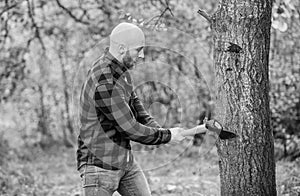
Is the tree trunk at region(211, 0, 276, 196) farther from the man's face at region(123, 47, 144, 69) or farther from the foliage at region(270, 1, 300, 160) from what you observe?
the foliage at region(270, 1, 300, 160)

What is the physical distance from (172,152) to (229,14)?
5890 mm

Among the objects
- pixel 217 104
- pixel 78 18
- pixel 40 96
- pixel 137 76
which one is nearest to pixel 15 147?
pixel 40 96

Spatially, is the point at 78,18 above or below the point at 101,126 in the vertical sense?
above

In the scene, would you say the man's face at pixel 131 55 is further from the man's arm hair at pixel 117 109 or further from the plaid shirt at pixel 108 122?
the man's arm hair at pixel 117 109

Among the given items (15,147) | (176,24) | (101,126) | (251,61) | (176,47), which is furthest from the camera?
(15,147)

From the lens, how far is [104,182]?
10.5 feet

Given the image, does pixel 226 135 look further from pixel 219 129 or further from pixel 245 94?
pixel 245 94

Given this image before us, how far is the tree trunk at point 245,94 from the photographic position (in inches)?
140

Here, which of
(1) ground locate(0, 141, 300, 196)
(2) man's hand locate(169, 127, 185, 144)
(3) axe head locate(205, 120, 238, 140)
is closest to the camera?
(2) man's hand locate(169, 127, 185, 144)

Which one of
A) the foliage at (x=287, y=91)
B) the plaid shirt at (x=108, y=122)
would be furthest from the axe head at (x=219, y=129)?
the foliage at (x=287, y=91)

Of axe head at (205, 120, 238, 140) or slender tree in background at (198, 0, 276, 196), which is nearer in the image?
axe head at (205, 120, 238, 140)

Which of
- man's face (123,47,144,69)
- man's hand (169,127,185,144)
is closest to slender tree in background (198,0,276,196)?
man's hand (169,127,185,144)

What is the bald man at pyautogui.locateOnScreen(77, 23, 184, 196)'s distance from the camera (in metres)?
3.10

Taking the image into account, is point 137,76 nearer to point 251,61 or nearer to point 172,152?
point 172,152
